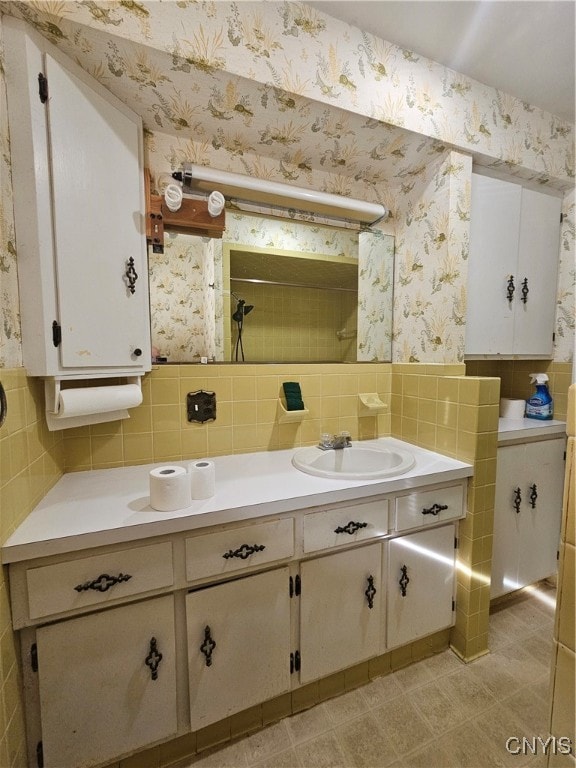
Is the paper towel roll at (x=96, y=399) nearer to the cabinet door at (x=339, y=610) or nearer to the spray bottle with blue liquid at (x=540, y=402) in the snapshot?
the cabinet door at (x=339, y=610)

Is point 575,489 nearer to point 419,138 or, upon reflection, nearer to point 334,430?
point 334,430

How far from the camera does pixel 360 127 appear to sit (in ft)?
4.08

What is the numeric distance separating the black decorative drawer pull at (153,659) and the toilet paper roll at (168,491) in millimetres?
383

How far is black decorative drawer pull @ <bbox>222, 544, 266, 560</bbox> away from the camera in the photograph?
0.97 m

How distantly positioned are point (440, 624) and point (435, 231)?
67.4 inches

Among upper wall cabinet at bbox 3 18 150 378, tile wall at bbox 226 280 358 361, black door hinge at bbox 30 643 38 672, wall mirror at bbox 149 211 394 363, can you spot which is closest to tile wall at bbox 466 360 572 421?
wall mirror at bbox 149 211 394 363

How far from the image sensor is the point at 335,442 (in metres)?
1.50

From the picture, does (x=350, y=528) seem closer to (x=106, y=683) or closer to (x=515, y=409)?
(x=106, y=683)

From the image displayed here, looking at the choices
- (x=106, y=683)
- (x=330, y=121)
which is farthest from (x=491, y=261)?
(x=106, y=683)

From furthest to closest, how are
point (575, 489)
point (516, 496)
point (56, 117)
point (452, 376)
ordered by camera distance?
point (516, 496) < point (452, 376) < point (56, 117) < point (575, 489)

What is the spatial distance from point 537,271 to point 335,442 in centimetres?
142

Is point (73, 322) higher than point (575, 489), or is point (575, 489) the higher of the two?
point (73, 322)

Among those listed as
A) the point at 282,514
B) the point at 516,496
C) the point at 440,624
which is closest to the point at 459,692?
the point at 440,624

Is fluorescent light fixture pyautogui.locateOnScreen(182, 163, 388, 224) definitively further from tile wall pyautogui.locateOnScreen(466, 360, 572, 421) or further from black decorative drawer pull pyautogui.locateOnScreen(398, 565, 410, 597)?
black decorative drawer pull pyautogui.locateOnScreen(398, 565, 410, 597)
